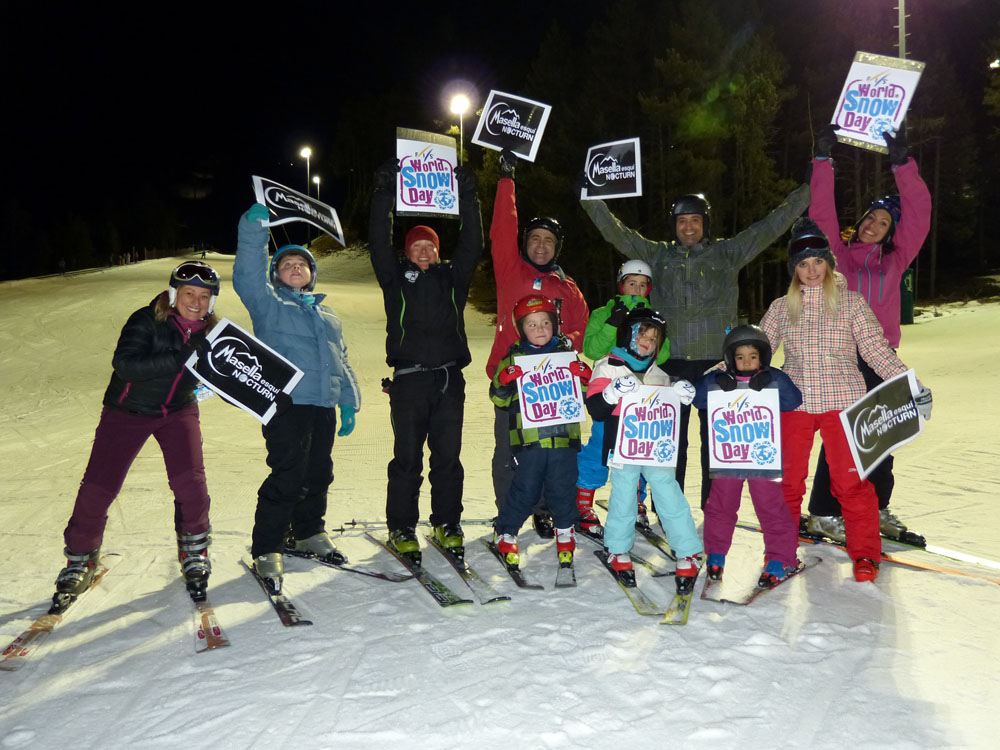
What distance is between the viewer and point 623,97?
33.4 metres

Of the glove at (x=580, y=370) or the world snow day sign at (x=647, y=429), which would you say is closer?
the world snow day sign at (x=647, y=429)

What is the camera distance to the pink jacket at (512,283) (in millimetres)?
5547

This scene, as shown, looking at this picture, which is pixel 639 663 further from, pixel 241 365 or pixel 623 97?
pixel 623 97

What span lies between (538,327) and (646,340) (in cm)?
73

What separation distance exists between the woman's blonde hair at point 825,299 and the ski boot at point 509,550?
2.43 m

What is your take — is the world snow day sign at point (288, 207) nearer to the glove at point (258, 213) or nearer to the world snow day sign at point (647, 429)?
the glove at point (258, 213)

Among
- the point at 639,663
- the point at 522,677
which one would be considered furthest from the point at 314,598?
the point at 639,663

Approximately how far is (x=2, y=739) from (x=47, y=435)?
7927 mm

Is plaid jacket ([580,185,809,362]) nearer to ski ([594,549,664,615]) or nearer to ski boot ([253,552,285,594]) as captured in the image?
ski ([594,549,664,615])

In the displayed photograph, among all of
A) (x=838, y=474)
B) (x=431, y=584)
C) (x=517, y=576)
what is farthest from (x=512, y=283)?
(x=838, y=474)

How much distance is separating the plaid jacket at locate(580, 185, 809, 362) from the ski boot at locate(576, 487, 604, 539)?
1.30 m

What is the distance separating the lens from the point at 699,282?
5.53 m

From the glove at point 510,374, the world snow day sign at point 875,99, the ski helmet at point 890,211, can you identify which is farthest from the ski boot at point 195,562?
the world snow day sign at point 875,99

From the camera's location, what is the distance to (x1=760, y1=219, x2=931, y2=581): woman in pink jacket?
15.9ft
